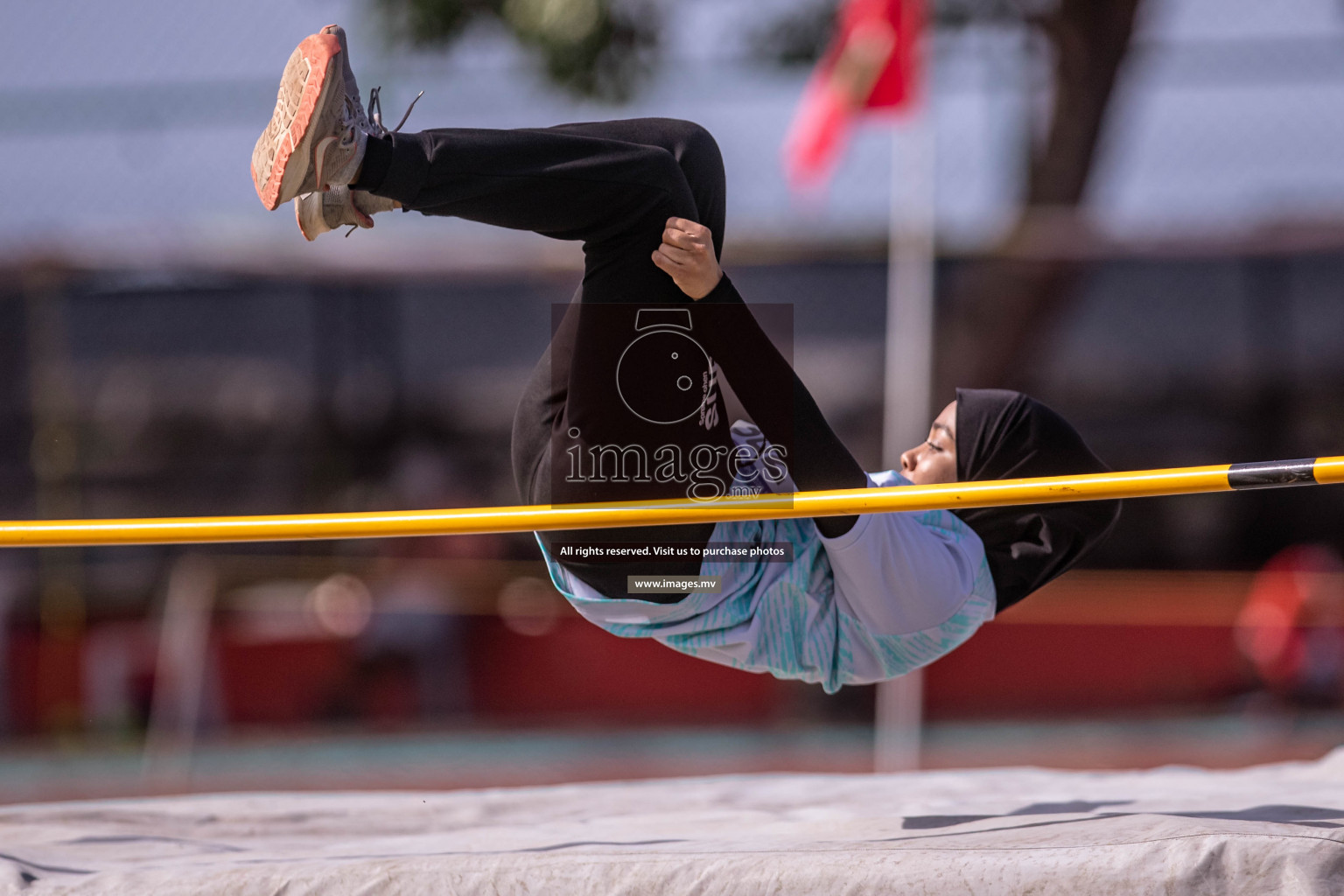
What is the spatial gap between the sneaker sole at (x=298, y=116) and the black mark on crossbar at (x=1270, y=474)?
1.44m

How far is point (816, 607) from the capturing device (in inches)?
Answer: 83.7

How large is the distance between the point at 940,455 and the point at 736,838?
778mm

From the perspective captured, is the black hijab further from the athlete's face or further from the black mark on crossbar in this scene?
the black mark on crossbar

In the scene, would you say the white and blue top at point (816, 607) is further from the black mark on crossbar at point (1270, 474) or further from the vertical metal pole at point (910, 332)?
the vertical metal pole at point (910, 332)

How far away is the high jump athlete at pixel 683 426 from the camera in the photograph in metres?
1.76

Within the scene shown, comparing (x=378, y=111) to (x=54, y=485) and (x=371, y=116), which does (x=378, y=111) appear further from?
(x=54, y=485)

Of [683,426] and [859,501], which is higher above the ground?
[683,426]

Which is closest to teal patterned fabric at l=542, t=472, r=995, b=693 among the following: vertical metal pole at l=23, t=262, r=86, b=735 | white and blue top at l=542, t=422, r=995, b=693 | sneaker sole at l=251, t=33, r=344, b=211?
Result: white and blue top at l=542, t=422, r=995, b=693

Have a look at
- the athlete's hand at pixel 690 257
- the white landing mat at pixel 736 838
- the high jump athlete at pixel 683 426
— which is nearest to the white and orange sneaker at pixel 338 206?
the high jump athlete at pixel 683 426

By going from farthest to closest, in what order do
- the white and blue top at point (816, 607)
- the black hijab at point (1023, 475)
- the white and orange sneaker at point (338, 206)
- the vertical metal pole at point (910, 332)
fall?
1. the vertical metal pole at point (910, 332)
2. the black hijab at point (1023, 475)
3. the white and blue top at point (816, 607)
4. the white and orange sneaker at point (338, 206)

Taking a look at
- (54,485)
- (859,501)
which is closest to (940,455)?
(859,501)

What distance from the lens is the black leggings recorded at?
5.81ft

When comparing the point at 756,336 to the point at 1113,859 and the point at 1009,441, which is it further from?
the point at 1113,859

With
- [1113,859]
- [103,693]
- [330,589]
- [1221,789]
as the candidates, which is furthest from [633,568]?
[103,693]
